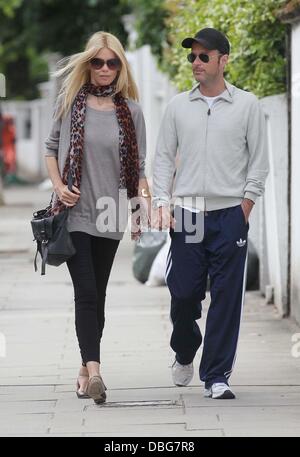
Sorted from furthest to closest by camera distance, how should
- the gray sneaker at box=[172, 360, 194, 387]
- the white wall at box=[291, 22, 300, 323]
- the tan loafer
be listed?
the white wall at box=[291, 22, 300, 323], the gray sneaker at box=[172, 360, 194, 387], the tan loafer

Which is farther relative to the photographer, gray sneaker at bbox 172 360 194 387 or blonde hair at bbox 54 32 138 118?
gray sneaker at bbox 172 360 194 387

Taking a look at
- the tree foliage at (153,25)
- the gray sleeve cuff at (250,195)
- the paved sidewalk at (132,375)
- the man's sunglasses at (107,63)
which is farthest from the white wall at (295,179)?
the tree foliage at (153,25)

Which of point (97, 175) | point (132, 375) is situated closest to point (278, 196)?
point (132, 375)

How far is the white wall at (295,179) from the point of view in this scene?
947 cm

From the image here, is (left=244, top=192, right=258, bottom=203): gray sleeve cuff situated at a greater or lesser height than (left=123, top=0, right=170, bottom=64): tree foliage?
lesser

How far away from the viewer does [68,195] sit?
6816 mm

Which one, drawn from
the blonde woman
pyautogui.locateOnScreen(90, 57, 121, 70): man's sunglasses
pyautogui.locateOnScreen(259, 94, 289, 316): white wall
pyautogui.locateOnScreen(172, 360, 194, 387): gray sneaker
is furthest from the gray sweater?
pyautogui.locateOnScreen(259, 94, 289, 316): white wall

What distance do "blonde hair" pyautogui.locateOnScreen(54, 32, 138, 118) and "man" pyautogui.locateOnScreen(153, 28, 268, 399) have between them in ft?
0.95

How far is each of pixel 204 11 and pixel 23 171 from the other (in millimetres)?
36716

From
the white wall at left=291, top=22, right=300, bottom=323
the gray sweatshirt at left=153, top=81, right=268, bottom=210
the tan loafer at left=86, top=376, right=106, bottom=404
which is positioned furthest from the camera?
the white wall at left=291, top=22, right=300, bottom=323

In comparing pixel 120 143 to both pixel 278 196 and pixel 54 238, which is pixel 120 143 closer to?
pixel 54 238

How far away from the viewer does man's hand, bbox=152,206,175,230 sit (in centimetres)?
684

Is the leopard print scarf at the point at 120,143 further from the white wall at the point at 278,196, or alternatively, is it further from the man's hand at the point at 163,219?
the white wall at the point at 278,196

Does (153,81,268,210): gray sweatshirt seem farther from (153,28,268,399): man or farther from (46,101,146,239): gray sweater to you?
(46,101,146,239): gray sweater
